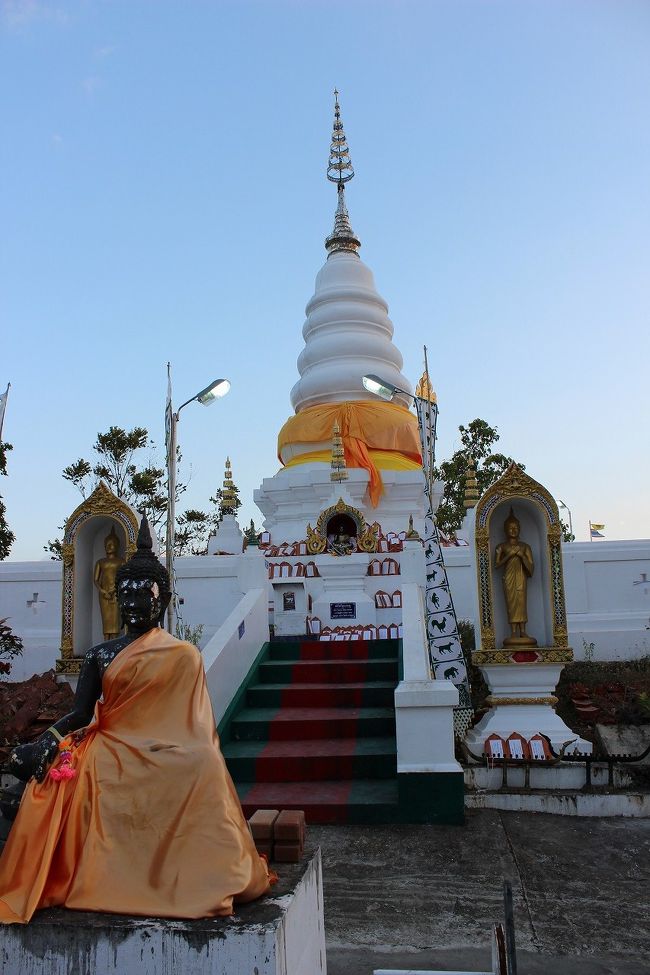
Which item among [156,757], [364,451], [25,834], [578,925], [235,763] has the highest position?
[364,451]

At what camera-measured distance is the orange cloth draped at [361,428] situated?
17578 millimetres

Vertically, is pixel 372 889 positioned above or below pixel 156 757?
below

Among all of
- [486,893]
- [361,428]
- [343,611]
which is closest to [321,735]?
[486,893]

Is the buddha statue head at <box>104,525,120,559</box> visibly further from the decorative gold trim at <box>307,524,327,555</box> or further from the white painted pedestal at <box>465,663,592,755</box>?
the white painted pedestal at <box>465,663,592,755</box>

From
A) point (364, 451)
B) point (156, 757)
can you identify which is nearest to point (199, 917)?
point (156, 757)

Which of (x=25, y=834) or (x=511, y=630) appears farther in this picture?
(x=511, y=630)

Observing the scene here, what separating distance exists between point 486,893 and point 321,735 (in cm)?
289

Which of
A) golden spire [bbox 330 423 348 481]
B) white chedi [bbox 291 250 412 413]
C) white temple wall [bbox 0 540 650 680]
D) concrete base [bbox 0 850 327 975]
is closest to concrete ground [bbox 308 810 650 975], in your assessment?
concrete base [bbox 0 850 327 975]

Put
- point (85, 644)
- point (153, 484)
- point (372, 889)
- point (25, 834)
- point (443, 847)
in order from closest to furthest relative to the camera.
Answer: point (25, 834), point (372, 889), point (443, 847), point (85, 644), point (153, 484)

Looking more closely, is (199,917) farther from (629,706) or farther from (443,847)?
(629,706)

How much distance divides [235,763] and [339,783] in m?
0.98

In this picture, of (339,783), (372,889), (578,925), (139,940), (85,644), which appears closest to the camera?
(139,940)

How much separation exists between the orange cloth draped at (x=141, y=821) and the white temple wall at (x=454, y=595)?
8445 mm

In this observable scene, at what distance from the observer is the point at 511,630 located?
863cm
